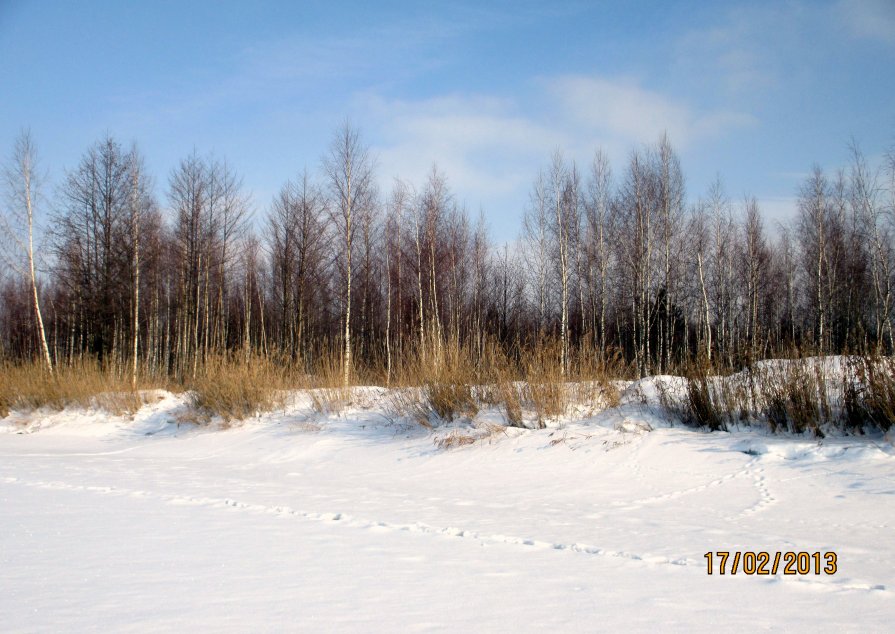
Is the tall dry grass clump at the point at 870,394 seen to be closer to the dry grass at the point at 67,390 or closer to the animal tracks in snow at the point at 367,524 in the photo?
the animal tracks in snow at the point at 367,524

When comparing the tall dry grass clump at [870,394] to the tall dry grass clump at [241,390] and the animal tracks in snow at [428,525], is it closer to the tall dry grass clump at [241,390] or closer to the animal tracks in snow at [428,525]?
the animal tracks in snow at [428,525]

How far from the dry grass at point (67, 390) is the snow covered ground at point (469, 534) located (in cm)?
582

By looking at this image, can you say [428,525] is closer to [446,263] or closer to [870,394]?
[870,394]

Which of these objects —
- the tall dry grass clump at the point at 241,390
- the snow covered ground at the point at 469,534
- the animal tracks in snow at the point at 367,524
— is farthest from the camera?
the tall dry grass clump at the point at 241,390

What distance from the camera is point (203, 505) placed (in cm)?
559

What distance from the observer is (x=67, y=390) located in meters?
16.0

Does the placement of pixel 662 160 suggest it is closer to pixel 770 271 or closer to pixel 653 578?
pixel 770 271

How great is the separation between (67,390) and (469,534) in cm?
1565

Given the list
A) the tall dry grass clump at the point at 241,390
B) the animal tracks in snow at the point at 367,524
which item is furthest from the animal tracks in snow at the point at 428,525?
the tall dry grass clump at the point at 241,390

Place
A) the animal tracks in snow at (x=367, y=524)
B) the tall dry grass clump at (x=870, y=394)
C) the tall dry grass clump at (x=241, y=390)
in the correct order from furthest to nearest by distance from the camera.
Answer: the tall dry grass clump at (x=241, y=390) < the tall dry grass clump at (x=870, y=394) < the animal tracks in snow at (x=367, y=524)

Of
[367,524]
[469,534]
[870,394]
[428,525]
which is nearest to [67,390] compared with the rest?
[367,524]

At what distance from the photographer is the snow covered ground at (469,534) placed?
108 inches

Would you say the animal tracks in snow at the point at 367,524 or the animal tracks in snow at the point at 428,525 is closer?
the animal tracks in snow at the point at 428,525

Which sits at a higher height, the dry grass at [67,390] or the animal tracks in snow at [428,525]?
the dry grass at [67,390]
